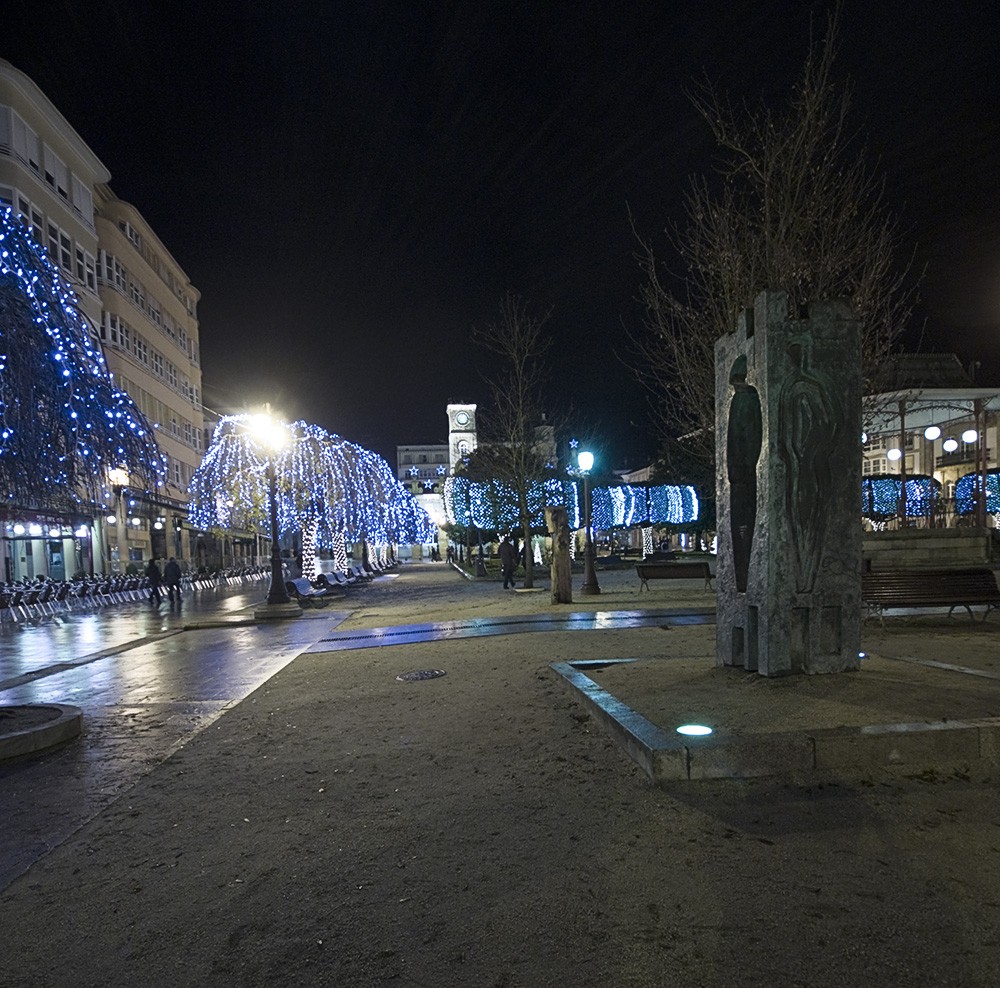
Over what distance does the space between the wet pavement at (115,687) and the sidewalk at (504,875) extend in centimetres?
34

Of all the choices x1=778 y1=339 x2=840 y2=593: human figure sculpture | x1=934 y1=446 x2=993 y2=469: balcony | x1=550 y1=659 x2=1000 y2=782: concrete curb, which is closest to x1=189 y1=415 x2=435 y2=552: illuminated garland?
x1=778 y1=339 x2=840 y2=593: human figure sculpture

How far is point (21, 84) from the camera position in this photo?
2855cm

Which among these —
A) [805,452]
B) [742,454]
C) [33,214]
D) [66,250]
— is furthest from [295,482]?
[805,452]

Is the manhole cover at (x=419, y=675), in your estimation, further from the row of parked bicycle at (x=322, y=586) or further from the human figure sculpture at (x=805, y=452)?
the row of parked bicycle at (x=322, y=586)

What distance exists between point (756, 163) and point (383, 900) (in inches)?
469

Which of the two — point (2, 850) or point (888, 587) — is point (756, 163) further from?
point (2, 850)

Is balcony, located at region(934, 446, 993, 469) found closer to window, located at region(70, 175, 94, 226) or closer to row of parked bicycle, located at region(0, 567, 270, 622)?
row of parked bicycle, located at region(0, 567, 270, 622)

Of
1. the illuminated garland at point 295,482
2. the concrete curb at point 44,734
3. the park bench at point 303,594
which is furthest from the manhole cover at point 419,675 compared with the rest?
the illuminated garland at point 295,482

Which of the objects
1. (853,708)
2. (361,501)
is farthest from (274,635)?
(361,501)

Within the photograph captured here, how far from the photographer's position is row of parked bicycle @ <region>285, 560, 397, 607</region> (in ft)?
73.2

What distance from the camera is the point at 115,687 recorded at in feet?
31.7

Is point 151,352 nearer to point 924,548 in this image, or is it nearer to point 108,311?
point 108,311

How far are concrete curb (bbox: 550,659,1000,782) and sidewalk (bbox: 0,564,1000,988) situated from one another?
103mm

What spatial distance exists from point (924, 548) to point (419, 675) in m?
15.1
